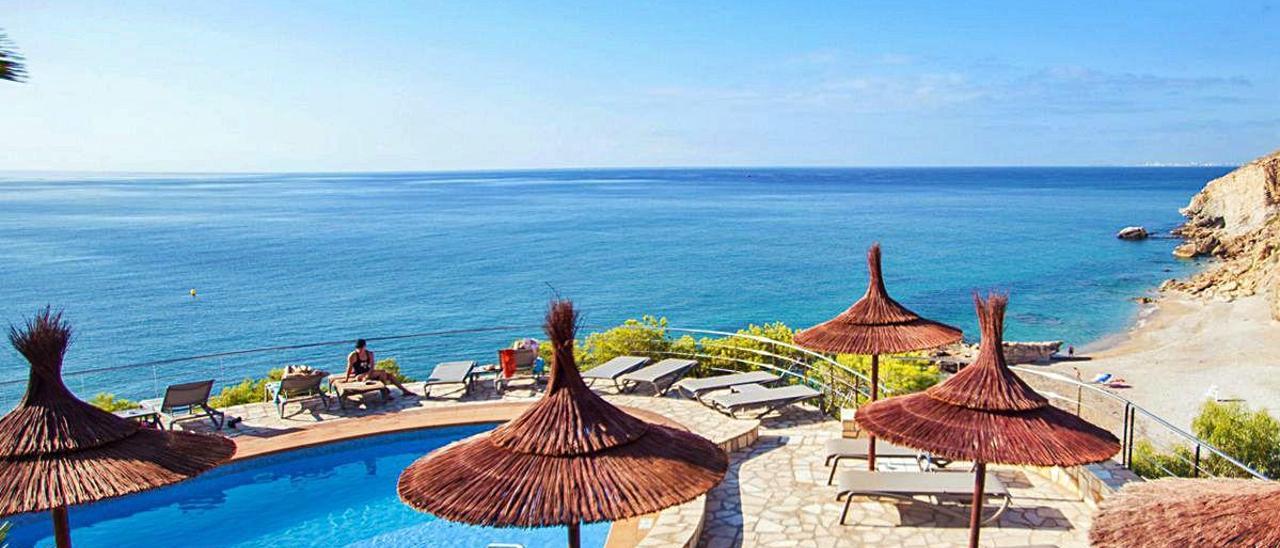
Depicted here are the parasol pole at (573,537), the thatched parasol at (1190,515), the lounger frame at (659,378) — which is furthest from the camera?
the lounger frame at (659,378)

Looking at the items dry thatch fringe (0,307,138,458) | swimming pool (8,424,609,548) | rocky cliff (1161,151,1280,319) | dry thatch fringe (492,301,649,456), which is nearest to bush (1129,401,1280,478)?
swimming pool (8,424,609,548)

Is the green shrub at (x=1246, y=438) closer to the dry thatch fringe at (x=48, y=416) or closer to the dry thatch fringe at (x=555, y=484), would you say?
the dry thatch fringe at (x=555, y=484)

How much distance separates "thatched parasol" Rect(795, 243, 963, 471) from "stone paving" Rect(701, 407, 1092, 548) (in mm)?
805

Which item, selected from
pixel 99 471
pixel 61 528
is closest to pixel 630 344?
pixel 61 528

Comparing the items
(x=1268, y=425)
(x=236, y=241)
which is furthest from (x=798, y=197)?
(x=1268, y=425)

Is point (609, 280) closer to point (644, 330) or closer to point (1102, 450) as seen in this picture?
point (644, 330)

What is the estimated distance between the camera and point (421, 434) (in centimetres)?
1238

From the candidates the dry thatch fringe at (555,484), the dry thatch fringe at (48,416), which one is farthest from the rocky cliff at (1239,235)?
the dry thatch fringe at (48,416)

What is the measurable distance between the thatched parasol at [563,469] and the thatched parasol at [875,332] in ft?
13.6

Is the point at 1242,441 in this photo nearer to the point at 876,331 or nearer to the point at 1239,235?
the point at 876,331

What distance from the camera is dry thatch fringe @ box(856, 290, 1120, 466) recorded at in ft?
19.4

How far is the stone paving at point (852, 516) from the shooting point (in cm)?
790

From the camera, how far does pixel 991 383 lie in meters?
6.31

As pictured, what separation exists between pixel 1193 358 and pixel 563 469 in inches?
1343
